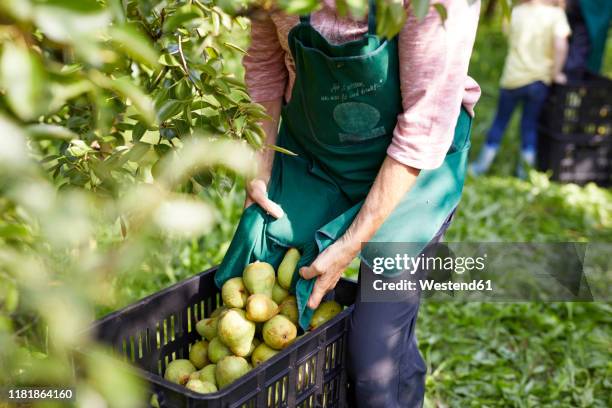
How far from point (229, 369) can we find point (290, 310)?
27 cm

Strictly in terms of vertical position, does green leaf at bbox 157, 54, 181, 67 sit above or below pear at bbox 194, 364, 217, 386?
above

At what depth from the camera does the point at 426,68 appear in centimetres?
162

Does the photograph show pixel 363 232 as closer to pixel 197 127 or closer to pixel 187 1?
pixel 197 127

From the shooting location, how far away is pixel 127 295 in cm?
297

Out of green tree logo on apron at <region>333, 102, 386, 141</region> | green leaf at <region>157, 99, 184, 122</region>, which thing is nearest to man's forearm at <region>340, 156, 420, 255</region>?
green tree logo on apron at <region>333, 102, 386, 141</region>

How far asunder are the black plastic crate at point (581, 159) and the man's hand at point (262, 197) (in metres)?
3.36

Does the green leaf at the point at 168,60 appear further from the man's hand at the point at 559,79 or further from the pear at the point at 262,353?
the man's hand at the point at 559,79

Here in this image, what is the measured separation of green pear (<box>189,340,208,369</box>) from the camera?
1.84 metres

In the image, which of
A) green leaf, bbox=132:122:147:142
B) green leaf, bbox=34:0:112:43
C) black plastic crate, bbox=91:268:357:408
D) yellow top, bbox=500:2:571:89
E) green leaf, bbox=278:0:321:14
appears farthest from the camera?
yellow top, bbox=500:2:571:89

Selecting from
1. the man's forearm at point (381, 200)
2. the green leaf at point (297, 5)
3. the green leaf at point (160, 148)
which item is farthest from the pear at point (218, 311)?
the green leaf at point (297, 5)

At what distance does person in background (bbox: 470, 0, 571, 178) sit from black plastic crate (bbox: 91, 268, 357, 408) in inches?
136

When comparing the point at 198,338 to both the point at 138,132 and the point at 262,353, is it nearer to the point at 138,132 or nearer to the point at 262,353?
the point at 262,353

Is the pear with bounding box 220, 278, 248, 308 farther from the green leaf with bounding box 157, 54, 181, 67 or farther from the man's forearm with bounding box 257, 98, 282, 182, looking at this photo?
the green leaf with bounding box 157, 54, 181, 67

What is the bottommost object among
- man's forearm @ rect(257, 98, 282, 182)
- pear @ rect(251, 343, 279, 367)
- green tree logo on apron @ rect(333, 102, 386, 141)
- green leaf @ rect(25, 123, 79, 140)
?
pear @ rect(251, 343, 279, 367)
